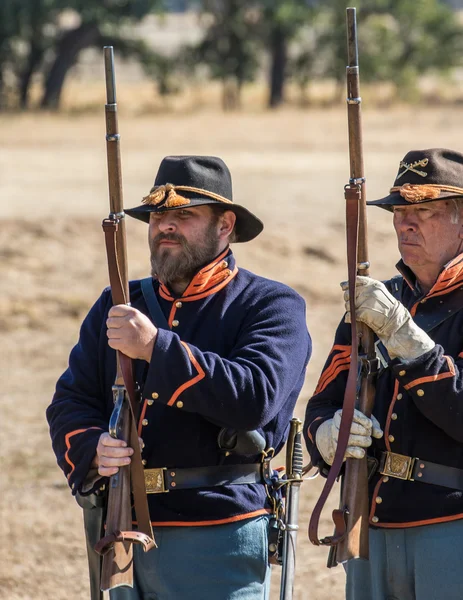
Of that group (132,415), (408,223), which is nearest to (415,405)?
(408,223)

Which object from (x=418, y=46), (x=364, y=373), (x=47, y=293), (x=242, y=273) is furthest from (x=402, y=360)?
(x=418, y=46)

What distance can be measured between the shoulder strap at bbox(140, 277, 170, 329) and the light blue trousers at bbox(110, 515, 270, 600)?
698mm

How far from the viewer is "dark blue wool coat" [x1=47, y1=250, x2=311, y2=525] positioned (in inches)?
147

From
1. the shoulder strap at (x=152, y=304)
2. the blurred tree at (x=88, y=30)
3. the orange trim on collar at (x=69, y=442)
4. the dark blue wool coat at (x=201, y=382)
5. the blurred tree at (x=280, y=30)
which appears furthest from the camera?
the blurred tree at (x=280, y=30)

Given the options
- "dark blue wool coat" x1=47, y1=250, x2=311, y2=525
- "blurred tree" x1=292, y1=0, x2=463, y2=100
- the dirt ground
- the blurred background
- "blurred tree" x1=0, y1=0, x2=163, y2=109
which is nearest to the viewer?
"dark blue wool coat" x1=47, y1=250, x2=311, y2=525

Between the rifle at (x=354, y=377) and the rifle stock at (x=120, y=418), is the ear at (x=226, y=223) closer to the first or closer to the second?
the rifle stock at (x=120, y=418)

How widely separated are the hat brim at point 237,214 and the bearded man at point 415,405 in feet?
1.63

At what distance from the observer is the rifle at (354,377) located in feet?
12.2

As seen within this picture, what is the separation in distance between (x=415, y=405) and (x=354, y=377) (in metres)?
0.23

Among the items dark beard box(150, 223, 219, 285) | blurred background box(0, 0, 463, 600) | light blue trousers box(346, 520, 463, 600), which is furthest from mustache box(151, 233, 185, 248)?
blurred background box(0, 0, 463, 600)

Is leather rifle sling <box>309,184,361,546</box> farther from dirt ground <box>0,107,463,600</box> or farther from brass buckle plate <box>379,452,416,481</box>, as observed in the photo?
dirt ground <box>0,107,463,600</box>

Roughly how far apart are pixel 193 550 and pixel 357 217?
1.22 metres

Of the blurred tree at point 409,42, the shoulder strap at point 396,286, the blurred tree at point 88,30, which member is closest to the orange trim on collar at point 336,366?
the shoulder strap at point 396,286

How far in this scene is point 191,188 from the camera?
13.3 ft
